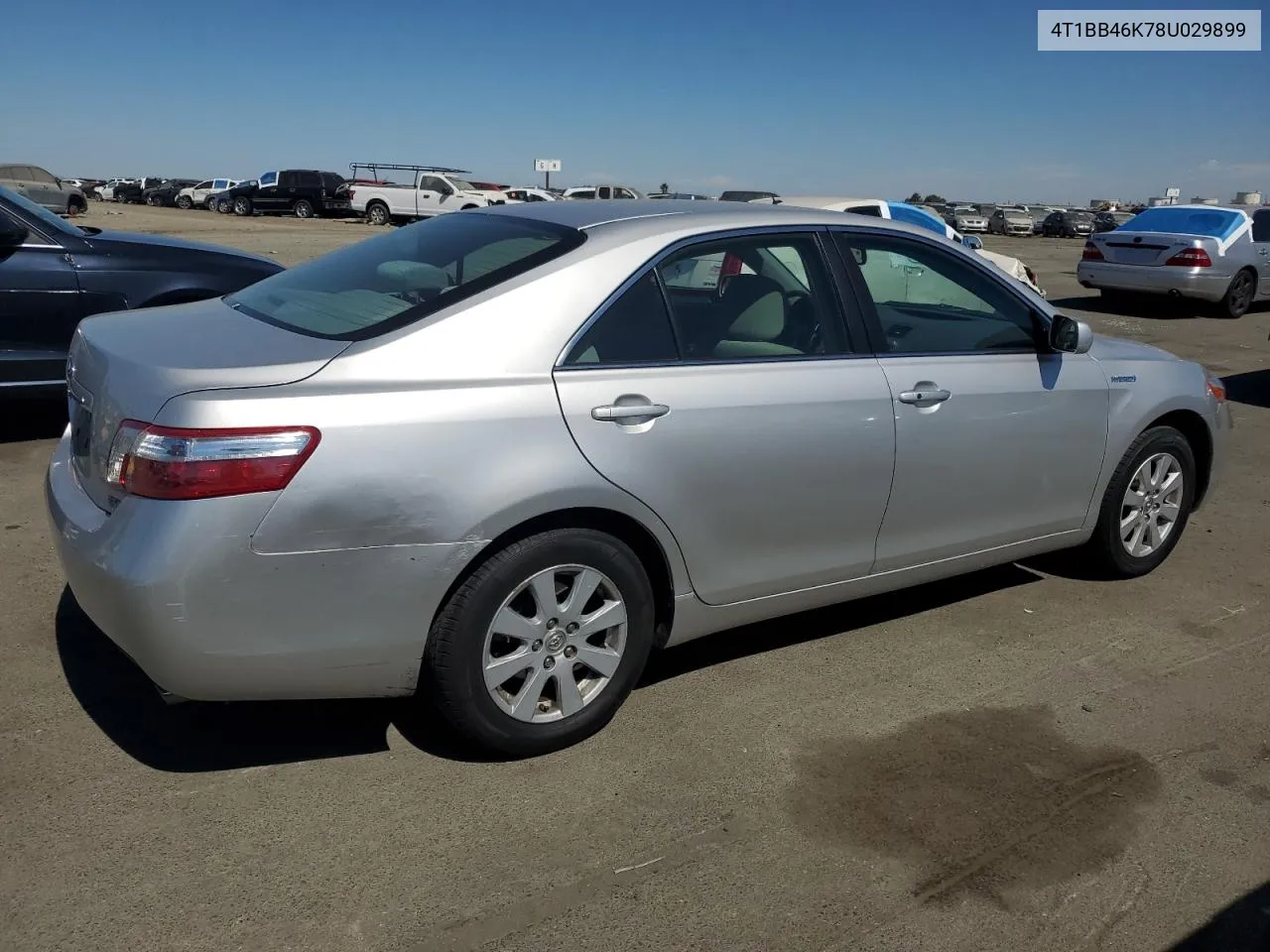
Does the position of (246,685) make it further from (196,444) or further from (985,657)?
(985,657)

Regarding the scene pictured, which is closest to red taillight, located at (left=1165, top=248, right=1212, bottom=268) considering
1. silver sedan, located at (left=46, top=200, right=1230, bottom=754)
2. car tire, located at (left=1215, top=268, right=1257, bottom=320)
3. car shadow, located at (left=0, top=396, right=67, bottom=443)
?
car tire, located at (left=1215, top=268, right=1257, bottom=320)

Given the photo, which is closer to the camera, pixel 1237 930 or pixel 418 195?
pixel 1237 930

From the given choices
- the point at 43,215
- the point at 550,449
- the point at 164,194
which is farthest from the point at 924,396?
the point at 164,194

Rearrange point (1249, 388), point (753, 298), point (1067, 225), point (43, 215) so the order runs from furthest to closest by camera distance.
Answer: point (1067, 225) → point (1249, 388) → point (43, 215) → point (753, 298)

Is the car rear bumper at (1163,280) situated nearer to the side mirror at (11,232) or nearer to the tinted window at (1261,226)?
the tinted window at (1261,226)

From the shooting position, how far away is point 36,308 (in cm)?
625

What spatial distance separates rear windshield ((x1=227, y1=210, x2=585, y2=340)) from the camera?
3201 millimetres

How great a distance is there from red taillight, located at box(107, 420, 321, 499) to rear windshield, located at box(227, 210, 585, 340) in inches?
17.2

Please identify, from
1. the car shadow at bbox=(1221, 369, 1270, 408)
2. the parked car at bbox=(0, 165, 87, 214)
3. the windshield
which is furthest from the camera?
the parked car at bbox=(0, 165, 87, 214)

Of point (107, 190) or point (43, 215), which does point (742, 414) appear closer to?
point (43, 215)

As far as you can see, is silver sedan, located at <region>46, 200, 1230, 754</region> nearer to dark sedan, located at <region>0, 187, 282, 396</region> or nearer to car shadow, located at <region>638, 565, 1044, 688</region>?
car shadow, located at <region>638, 565, 1044, 688</region>

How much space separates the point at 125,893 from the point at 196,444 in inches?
42.6

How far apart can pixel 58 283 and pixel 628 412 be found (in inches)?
181

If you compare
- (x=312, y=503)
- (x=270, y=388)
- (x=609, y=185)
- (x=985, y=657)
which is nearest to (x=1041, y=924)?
(x=985, y=657)
